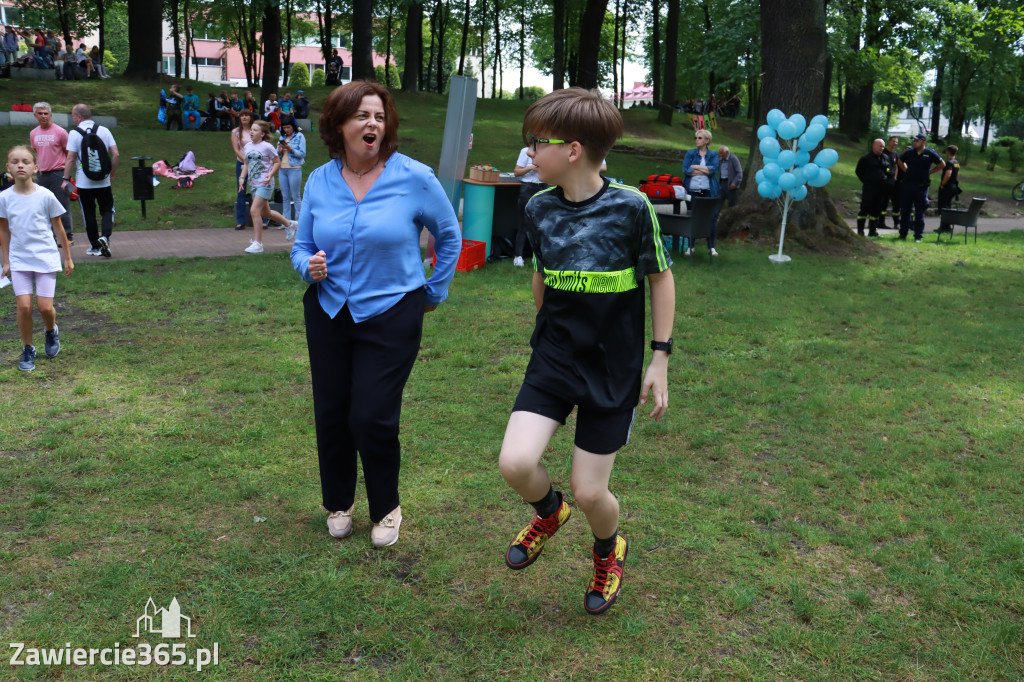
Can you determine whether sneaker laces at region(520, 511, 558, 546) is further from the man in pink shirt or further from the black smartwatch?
the man in pink shirt

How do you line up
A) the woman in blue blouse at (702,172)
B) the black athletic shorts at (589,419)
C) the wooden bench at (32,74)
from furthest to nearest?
the wooden bench at (32,74) < the woman in blue blouse at (702,172) < the black athletic shorts at (589,419)

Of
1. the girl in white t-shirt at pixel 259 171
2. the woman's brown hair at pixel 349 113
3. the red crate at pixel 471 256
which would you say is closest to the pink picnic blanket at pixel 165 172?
the girl in white t-shirt at pixel 259 171

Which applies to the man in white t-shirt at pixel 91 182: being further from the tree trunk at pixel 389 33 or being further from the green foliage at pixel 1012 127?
the green foliage at pixel 1012 127

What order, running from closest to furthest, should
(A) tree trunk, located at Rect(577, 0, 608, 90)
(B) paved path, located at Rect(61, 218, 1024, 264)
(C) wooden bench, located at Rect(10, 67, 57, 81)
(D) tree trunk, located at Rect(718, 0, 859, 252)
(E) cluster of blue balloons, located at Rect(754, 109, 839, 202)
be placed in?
(B) paved path, located at Rect(61, 218, 1024, 264) → (E) cluster of blue balloons, located at Rect(754, 109, 839, 202) → (D) tree trunk, located at Rect(718, 0, 859, 252) → (A) tree trunk, located at Rect(577, 0, 608, 90) → (C) wooden bench, located at Rect(10, 67, 57, 81)

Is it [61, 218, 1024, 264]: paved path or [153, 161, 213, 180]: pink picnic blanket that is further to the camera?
[153, 161, 213, 180]: pink picnic blanket

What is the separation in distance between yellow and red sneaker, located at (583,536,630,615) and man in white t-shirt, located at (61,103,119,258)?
32.5 ft

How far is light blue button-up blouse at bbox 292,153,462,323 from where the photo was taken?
3621 mm

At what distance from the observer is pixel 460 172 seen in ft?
30.0

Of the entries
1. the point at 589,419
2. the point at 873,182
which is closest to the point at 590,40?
the point at 873,182

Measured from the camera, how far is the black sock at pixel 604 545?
343 centimetres

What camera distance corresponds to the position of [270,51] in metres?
30.4

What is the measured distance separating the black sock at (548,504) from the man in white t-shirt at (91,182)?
9.63 m

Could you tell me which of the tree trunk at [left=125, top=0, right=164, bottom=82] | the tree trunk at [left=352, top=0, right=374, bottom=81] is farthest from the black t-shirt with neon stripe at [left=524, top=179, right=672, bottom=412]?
the tree trunk at [left=125, top=0, right=164, bottom=82]

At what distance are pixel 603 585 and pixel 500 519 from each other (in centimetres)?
95
